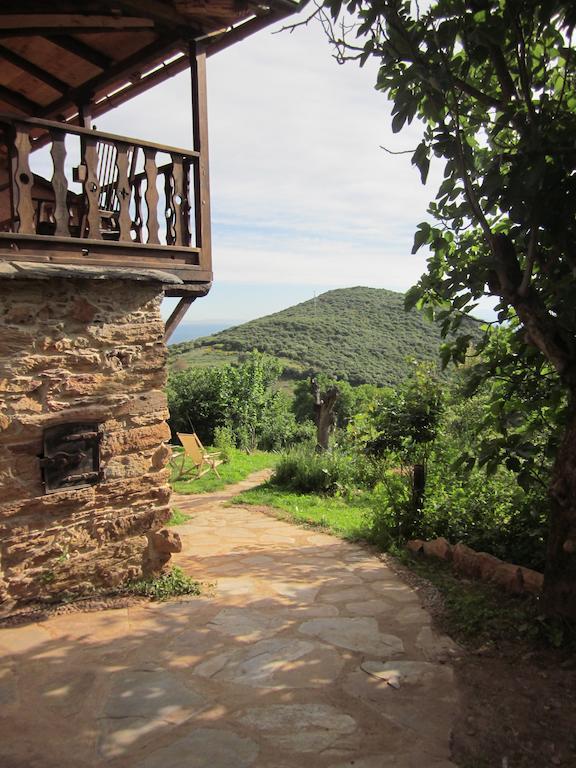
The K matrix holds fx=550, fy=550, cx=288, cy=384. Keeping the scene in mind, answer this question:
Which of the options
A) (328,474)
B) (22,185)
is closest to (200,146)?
(22,185)

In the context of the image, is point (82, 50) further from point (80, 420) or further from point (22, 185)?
point (80, 420)

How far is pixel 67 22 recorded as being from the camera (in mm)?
4672

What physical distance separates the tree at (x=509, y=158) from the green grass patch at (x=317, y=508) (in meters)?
3.18

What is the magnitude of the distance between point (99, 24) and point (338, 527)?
223 inches

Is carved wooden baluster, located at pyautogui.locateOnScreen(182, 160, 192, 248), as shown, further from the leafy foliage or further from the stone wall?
the leafy foliage

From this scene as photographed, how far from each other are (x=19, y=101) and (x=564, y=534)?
7.53m

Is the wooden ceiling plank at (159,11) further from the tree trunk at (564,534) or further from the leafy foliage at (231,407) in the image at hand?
the leafy foliage at (231,407)

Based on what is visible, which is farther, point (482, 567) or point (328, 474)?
point (328, 474)

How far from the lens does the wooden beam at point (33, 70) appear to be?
18.9 ft

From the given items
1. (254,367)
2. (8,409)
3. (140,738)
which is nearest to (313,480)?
(8,409)

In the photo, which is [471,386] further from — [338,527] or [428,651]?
[338,527]

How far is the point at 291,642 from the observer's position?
3.52 meters

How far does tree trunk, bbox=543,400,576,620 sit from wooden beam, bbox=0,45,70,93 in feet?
20.6

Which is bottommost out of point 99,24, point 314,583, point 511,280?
point 314,583
